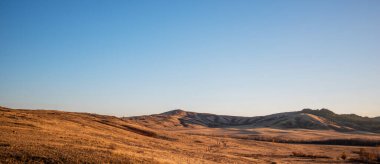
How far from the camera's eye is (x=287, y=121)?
97125 mm

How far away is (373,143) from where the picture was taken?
5006 cm

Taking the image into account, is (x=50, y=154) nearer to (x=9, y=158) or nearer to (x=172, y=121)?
(x=9, y=158)

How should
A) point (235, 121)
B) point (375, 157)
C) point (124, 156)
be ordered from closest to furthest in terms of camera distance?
point (124, 156), point (375, 157), point (235, 121)

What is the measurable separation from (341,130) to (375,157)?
2106 inches

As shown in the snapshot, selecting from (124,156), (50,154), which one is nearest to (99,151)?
(124,156)

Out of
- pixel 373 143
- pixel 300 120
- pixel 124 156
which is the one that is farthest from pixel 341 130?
pixel 124 156

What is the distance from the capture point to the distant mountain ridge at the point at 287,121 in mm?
88438

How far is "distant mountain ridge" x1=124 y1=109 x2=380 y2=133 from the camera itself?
88438mm

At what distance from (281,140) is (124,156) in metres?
44.1

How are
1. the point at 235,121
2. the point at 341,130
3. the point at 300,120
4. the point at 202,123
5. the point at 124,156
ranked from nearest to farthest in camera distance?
the point at 124,156
the point at 341,130
the point at 300,120
the point at 202,123
the point at 235,121

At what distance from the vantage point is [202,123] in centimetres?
10988

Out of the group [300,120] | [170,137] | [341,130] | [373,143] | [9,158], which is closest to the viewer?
[9,158]

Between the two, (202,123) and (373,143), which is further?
(202,123)

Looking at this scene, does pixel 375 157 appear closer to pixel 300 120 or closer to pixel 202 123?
pixel 300 120
